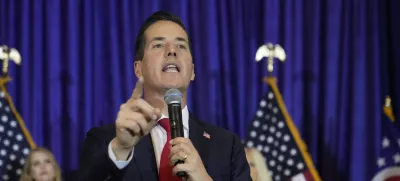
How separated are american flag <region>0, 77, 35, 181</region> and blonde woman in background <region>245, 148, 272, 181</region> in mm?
1407

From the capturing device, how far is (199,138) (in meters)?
1.83

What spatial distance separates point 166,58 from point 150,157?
33 centimetres

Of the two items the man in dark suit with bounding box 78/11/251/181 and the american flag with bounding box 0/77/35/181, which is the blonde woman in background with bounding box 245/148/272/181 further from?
the man in dark suit with bounding box 78/11/251/181

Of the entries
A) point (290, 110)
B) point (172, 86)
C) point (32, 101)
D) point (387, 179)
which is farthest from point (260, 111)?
point (172, 86)

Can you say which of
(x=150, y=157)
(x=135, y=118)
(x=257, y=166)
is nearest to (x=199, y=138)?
(x=150, y=157)

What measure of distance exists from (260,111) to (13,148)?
164 cm

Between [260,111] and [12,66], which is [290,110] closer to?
[260,111]

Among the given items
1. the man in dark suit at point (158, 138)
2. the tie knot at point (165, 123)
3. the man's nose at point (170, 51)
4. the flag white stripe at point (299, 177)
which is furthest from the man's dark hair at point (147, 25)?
the flag white stripe at point (299, 177)

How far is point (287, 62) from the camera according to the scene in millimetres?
4250

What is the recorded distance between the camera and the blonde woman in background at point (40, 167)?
3548 mm

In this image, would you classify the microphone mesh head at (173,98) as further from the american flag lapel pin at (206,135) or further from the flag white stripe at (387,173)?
the flag white stripe at (387,173)

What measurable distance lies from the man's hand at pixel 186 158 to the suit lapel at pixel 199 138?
0.25 metres

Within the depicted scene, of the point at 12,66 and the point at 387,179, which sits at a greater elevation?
the point at 12,66

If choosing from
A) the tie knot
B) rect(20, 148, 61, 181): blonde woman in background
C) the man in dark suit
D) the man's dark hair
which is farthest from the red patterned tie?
rect(20, 148, 61, 181): blonde woman in background
